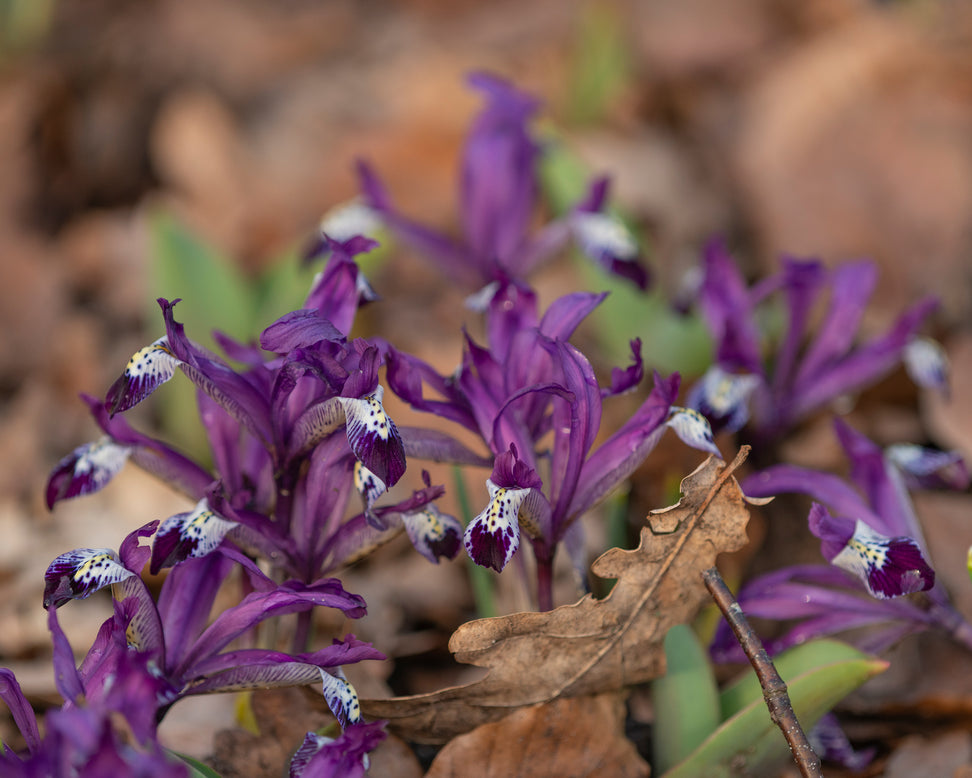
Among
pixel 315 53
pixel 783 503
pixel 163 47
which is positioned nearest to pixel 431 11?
pixel 315 53

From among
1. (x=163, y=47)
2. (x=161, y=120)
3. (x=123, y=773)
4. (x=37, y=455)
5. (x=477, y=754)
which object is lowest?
(x=477, y=754)

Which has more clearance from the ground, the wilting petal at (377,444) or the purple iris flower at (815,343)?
the wilting petal at (377,444)

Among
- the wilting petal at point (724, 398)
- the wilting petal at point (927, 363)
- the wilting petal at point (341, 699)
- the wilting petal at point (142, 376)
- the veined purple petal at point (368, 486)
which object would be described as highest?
the wilting petal at point (142, 376)

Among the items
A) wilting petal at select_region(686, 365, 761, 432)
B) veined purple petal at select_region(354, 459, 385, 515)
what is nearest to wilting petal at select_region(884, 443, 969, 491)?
wilting petal at select_region(686, 365, 761, 432)

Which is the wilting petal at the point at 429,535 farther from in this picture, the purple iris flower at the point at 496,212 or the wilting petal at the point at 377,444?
the purple iris flower at the point at 496,212

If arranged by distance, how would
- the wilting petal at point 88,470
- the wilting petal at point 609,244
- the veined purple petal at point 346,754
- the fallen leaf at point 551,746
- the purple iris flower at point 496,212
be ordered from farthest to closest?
1. the purple iris flower at point 496,212
2. the wilting petal at point 609,244
3. the wilting petal at point 88,470
4. the fallen leaf at point 551,746
5. the veined purple petal at point 346,754

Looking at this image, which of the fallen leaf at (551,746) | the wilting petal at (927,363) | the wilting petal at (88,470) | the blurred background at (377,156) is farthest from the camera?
the blurred background at (377,156)

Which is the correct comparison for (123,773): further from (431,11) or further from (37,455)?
(431,11)

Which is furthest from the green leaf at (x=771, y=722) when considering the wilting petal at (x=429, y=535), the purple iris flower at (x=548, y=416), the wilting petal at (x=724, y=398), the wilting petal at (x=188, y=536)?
the wilting petal at (x=188, y=536)
